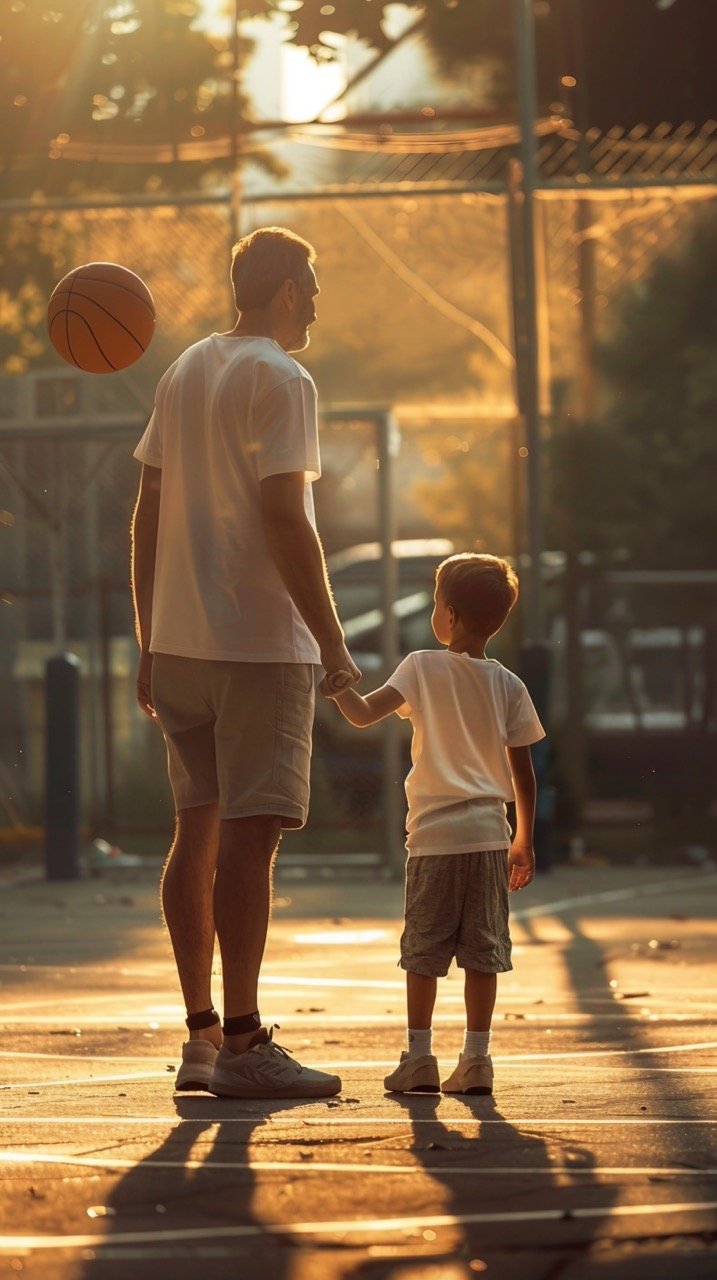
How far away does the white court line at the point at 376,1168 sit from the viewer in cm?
393

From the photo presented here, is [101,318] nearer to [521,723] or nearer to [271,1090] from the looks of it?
[521,723]

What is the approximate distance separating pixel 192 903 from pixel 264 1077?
0.44 metres

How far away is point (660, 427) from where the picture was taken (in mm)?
26516

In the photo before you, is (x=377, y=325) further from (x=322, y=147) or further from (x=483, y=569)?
(x=483, y=569)

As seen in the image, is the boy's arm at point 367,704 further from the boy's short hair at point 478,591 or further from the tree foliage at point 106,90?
the tree foliage at point 106,90

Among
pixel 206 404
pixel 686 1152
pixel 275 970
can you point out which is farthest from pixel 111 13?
pixel 686 1152

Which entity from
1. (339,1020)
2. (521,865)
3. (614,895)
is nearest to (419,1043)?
(521,865)

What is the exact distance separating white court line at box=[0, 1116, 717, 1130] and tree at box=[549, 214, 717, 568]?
60.0 feet

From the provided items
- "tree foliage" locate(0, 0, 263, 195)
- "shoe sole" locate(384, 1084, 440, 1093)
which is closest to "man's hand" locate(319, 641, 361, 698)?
"shoe sole" locate(384, 1084, 440, 1093)

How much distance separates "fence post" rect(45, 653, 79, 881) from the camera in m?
12.8

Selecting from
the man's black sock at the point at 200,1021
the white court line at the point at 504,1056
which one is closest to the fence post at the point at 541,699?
the white court line at the point at 504,1056

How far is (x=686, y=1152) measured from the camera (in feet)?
13.7

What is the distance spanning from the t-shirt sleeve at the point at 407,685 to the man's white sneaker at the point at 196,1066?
0.88 m

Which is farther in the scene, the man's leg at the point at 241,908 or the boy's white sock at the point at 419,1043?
the boy's white sock at the point at 419,1043
